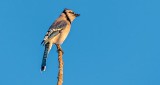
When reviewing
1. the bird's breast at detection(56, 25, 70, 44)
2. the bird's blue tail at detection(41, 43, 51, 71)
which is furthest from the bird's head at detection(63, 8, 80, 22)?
the bird's blue tail at detection(41, 43, 51, 71)

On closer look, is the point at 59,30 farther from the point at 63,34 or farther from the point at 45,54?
the point at 45,54

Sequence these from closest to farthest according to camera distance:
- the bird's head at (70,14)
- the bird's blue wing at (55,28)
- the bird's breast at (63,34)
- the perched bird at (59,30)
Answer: the perched bird at (59,30) → the bird's blue wing at (55,28) → the bird's breast at (63,34) → the bird's head at (70,14)

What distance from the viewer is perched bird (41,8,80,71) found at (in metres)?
8.85

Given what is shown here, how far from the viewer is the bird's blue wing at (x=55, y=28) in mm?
9305

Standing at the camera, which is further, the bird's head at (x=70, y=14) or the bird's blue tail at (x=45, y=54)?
the bird's head at (x=70, y=14)

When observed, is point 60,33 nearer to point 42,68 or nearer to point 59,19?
point 59,19

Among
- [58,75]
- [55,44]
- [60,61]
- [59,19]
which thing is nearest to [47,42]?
[55,44]

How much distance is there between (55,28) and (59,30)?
0.23 meters

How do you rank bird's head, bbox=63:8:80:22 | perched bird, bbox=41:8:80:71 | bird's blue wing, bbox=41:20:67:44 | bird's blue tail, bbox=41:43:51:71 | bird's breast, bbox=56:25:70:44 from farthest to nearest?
bird's head, bbox=63:8:80:22 → bird's breast, bbox=56:25:70:44 → bird's blue wing, bbox=41:20:67:44 → perched bird, bbox=41:8:80:71 → bird's blue tail, bbox=41:43:51:71

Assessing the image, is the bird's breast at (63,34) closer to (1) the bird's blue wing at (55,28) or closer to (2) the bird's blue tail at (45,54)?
(1) the bird's blue wing at (55,28)

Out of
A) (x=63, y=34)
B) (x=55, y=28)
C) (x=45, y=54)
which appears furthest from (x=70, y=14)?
(x=45, y=54)

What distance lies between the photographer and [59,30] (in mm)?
10312

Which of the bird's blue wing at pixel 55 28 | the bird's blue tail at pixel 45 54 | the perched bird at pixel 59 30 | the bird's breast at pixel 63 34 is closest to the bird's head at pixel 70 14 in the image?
the perched bird at pixel 59 30

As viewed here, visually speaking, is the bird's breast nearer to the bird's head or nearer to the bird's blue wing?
the bird's blue wing
